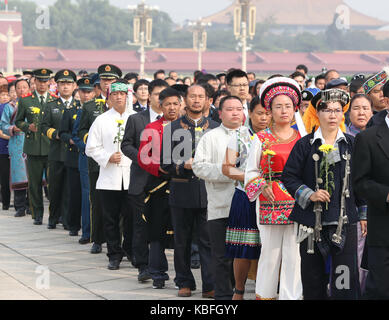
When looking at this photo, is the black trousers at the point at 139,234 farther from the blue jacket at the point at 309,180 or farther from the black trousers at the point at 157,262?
the blue jacket at the point at 309,180

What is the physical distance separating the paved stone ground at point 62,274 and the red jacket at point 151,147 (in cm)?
95

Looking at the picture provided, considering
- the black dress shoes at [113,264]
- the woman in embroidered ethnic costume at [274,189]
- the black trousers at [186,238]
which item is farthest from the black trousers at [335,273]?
the black dress shoes at [113,264]

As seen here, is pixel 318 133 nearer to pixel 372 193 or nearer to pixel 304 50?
pixel 372 193

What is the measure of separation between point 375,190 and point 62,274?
3524 mm

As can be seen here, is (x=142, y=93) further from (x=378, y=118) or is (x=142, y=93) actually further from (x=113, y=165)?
(x=378, y=118)

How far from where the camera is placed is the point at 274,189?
527 centimetres

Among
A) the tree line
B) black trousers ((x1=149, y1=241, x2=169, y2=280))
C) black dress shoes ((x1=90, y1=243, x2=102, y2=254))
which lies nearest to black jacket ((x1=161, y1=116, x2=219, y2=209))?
black trousers ((x1=149, y1=241, x2=169, y2=280))

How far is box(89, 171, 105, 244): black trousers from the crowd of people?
2cm

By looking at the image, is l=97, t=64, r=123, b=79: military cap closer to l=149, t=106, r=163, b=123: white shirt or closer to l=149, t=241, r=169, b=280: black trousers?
l=149, t=106, r=163, b=123: white shirt

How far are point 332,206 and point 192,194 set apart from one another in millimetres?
1666

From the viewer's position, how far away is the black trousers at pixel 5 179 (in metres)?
11.4

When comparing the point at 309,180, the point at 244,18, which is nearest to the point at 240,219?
the point at 309,180

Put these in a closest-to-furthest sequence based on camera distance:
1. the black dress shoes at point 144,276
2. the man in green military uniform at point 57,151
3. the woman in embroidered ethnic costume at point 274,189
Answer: the woman in embroidered ethnic costume at point 274,189
the black dress shoes at point 144,276
the man in green military uniform at point 57,151

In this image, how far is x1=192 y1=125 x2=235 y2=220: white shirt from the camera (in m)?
5.80
